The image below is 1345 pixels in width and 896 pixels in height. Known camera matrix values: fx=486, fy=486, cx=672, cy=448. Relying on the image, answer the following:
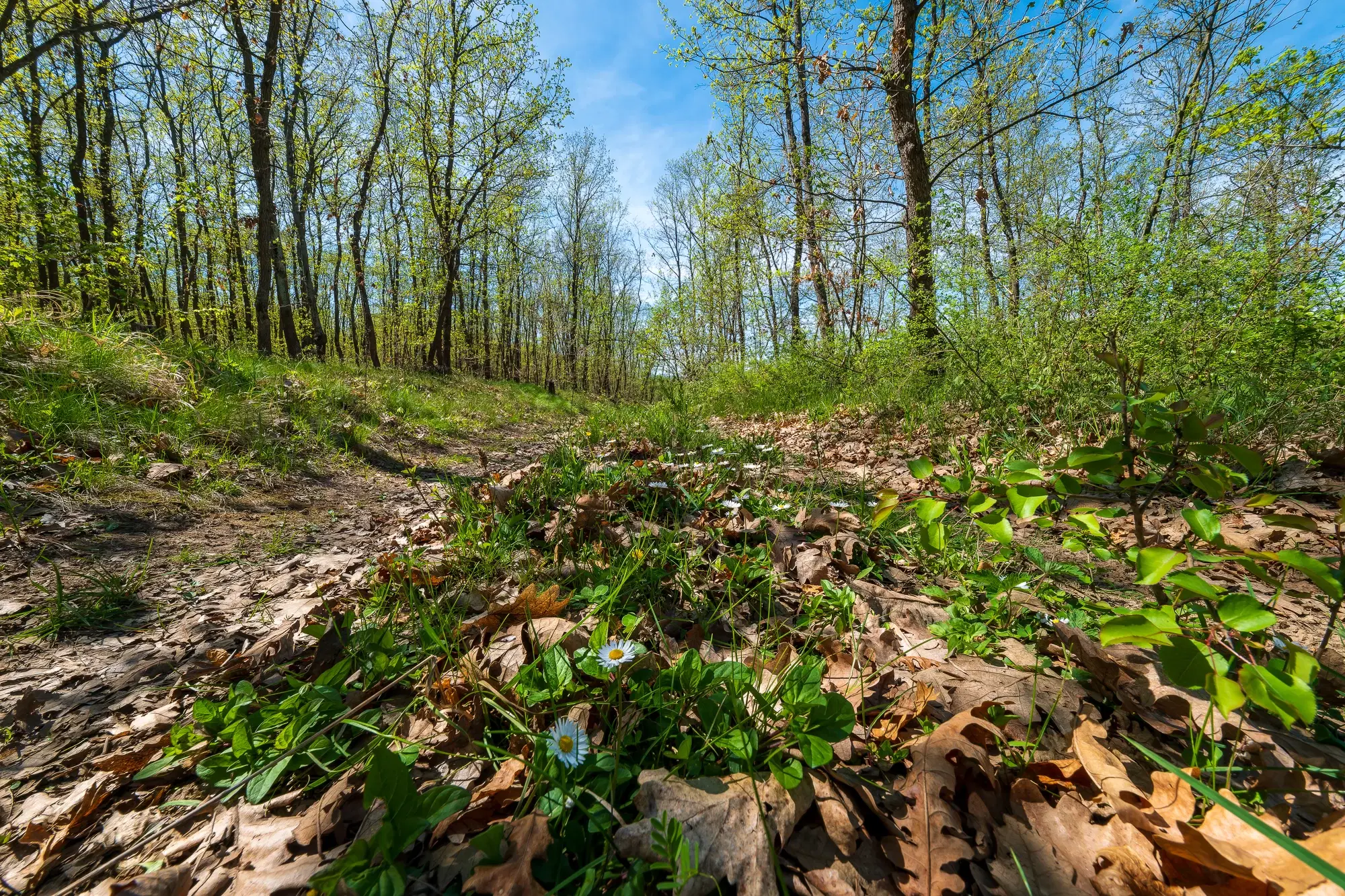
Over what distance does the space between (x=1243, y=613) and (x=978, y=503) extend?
1.39ft

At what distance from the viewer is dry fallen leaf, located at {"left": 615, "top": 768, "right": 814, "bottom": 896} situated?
831 mm

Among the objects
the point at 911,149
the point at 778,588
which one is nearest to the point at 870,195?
the point at 911,149

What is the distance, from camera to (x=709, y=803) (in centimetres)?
92

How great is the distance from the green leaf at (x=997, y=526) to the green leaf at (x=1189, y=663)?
1.06 feet

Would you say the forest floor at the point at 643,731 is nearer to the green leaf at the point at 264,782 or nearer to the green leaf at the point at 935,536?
the green leaf at the point at 264,782

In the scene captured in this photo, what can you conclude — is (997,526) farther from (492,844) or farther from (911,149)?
(911,149)

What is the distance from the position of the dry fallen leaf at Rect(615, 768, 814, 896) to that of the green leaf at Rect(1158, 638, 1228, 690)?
25.6 inches

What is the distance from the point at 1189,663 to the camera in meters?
0.80

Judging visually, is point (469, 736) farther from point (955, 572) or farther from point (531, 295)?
point (531, 295)

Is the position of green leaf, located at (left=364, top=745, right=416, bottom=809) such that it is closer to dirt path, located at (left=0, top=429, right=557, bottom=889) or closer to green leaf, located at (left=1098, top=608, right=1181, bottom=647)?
dirt path, located at (left=0, top=429, right=557, bottom=889)

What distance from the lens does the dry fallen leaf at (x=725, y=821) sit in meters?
0.83

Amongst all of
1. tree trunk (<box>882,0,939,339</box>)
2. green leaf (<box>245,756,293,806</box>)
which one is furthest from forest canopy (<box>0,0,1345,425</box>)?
green leaf (<box>245,756,293,806</box>)

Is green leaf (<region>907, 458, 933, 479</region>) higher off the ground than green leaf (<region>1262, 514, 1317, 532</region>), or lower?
higher

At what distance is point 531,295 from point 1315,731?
117 ft
